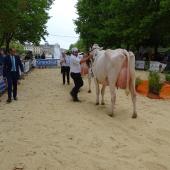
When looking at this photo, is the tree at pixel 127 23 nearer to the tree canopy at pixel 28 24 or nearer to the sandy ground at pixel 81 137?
the tree canopy at pixel 28 24

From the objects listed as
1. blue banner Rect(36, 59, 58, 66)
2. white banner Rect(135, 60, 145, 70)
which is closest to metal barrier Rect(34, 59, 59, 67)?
blue banner Rect(36, 59, 58, 66)

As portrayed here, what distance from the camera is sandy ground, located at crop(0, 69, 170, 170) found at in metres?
7.81

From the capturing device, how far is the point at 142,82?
62.1 ft

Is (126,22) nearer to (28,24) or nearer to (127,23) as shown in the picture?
(127,23)

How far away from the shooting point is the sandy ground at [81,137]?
781 cm

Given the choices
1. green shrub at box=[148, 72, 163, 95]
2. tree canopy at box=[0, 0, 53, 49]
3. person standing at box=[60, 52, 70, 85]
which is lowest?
green shrub at box=[148, 72, 163, 95]

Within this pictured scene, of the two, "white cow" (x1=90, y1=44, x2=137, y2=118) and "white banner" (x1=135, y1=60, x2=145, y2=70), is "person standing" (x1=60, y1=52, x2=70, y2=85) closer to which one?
"white cow" (x1=90, y1=44, x2=137, y2=118)

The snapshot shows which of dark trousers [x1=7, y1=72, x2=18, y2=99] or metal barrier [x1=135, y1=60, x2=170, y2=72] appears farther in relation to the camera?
metal barrier [x1=135, y1=60, x2=170, y2=72]

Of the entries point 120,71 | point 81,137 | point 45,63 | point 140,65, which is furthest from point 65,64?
point 45,63

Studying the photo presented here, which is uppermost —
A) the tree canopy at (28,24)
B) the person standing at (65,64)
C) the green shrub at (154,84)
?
the tree canopy at (28,24)

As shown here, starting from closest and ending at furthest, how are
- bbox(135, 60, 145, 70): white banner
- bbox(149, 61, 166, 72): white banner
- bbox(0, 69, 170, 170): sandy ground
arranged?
bbox(0, 69, 170, 170): sandy ground
bbox(149, 61, 166, 72): white banner
bbox(135, 60, 145, 70): white banner

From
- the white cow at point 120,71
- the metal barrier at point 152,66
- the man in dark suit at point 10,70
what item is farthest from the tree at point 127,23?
the white cow at point 120,71

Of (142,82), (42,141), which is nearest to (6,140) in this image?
(42,141)

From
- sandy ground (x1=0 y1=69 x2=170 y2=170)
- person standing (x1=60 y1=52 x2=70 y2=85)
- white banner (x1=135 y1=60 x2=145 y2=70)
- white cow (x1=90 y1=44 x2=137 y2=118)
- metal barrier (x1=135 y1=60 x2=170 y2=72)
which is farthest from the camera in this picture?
white banner (x1=135 y1=60 x2=145 y2=70)
